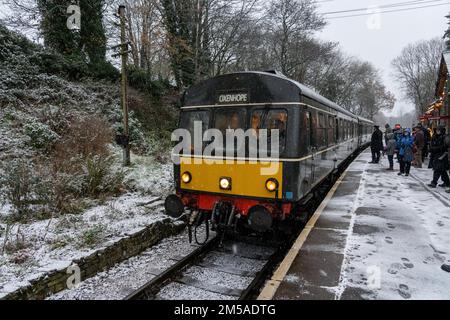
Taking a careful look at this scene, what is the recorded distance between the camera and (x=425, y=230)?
6023 mm

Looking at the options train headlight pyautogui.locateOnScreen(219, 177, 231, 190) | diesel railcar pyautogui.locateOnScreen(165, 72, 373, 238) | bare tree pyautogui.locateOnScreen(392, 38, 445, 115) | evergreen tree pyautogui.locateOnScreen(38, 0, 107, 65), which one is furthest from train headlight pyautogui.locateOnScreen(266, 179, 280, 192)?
bare tree pyautogui.locateOnScreen(392, 38, 445, 115)

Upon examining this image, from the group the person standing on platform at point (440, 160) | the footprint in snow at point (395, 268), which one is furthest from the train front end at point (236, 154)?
the person standing on platform at point (440, 160)

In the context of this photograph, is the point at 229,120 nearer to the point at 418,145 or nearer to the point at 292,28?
the point at 418,145

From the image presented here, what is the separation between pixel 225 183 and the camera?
539cm

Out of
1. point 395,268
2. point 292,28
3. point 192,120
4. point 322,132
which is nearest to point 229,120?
point 192,120

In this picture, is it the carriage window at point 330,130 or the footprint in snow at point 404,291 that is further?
the carriage window at point 330,130

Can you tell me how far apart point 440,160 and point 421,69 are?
63.1 m

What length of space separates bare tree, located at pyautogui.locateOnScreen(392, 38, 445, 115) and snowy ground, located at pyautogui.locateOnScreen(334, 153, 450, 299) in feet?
189

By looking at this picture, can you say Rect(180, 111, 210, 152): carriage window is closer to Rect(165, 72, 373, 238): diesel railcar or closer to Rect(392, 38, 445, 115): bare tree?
Rect(165, 72, 373, 238): diesel railcar

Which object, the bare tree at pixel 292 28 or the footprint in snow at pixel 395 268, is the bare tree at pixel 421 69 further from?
the footprint in snow at pixel 395 268

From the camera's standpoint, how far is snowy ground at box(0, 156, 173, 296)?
14.5 ft

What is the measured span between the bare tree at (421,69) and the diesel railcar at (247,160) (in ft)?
201

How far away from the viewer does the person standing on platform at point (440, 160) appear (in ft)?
31.2
